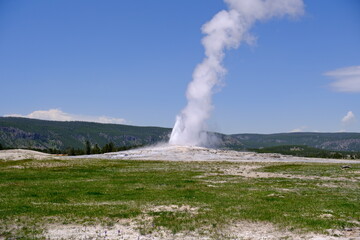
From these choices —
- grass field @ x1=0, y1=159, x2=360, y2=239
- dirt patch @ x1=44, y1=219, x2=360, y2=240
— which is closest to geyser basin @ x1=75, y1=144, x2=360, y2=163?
grass field @ x1=0, y1=159, x2=360, y2=239

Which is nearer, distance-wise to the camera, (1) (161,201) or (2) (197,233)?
(2) (197,233)

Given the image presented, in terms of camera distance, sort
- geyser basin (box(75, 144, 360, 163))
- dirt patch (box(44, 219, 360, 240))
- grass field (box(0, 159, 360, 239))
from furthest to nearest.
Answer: geyser basin (box(75, 144, 360, 163))
grass field (box(0, 159, 360, 239))
dirt patch (box(44, 219, 360, 240))

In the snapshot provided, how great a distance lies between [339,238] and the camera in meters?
18.9

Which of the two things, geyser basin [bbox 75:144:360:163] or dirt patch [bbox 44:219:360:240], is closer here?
dirt patch [bbox 44:219:360:240]

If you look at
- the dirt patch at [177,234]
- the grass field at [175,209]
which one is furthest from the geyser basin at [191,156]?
the dirt patch at [177,234]

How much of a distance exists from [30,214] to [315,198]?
2408 cm

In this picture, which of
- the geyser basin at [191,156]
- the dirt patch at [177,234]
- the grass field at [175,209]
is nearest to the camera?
the dirt patch at [177,234]

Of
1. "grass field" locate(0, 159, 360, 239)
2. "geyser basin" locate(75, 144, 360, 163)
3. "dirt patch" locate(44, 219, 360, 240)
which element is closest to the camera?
"dirt patch" locate(44, 219, 360, 240)

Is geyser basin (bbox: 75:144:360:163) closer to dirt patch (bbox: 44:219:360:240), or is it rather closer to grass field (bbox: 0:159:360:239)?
grass field (bbox: 0:159:360:239)

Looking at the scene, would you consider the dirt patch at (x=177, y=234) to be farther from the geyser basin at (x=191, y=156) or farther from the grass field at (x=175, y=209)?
the geyser basin at (x=191, y=156)

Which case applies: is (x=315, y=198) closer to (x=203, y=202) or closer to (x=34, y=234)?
(x=203, y=202)

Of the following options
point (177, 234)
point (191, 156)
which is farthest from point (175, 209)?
point (191, 156)

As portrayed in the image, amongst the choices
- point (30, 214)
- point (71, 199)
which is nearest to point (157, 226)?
point (30, 214)

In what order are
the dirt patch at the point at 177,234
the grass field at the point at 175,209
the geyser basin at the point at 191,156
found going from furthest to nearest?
the geyser basin at the point at 191,156
the grass field at the point at 175,209
the dirt patch at the point at 177,234
